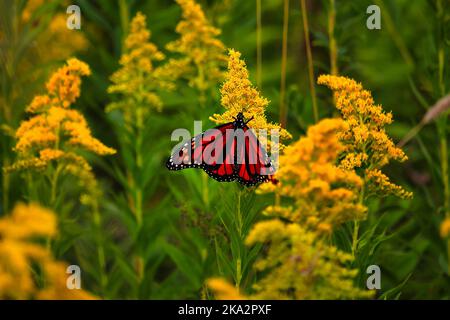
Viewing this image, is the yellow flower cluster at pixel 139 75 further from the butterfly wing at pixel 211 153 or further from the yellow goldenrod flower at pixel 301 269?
the yellow goldenrod flower at pixel 301 269

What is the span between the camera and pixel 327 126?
1.43m

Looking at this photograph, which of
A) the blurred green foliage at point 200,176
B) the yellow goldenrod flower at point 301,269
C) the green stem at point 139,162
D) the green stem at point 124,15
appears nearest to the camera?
the yellow goldenrod flower at point 301,269

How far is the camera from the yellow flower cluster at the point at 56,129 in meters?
1.92

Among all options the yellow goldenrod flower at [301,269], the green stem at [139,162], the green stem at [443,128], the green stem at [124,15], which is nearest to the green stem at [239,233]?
the yellow goldenrod flower at [301,269]

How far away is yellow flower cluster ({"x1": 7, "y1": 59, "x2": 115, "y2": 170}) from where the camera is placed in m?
1.92

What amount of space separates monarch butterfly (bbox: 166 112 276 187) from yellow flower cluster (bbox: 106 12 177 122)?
53cm

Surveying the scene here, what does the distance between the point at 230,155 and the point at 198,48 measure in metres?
0.67

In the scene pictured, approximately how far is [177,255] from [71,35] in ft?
4.16

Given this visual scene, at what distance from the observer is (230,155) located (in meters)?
1.86

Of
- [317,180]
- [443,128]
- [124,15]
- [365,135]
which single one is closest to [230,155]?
[365,135]

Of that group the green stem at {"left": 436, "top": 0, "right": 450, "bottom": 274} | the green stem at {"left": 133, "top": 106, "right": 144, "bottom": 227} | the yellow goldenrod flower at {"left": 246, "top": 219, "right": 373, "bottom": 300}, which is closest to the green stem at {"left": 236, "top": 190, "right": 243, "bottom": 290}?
the yellow goldenrod flower at {"left": 246, "top": 219, "right": 373, "bottom": 300}

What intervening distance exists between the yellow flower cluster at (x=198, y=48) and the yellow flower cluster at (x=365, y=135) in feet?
2.24

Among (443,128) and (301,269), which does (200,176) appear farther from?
(301,269)
